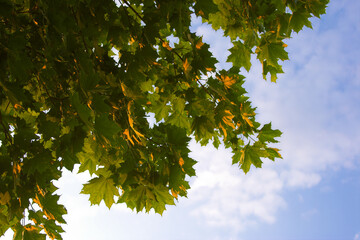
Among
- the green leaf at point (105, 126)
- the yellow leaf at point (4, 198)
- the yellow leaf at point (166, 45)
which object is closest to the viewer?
the green leaf at point (105, 126)

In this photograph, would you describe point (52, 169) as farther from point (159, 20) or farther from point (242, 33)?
point (242, 33)

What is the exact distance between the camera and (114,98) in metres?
2.30

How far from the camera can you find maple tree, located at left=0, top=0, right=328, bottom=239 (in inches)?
81.4

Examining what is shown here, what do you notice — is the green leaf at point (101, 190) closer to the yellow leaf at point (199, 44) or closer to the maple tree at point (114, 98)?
the maple tree at point (114, 98)

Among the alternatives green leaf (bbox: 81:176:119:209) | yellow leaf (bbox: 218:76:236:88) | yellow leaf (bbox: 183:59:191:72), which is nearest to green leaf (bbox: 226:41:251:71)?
yellow leaf (bbox: 218:76:236:88)

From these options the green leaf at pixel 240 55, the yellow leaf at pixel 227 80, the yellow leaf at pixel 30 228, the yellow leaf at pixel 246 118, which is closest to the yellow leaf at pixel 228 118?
the yellow leaf at pixel 246 118

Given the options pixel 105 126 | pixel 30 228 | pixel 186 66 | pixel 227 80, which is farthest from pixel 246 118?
pixel 30 228

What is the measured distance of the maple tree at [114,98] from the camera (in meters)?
2.07

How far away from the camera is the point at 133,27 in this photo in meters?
2.78

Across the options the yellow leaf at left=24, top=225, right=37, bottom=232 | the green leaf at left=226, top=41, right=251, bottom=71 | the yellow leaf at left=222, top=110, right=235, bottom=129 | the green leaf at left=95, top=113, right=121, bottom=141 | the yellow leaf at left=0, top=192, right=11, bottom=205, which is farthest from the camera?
the green leaf at left=226, top=41, right=251, bottom=71

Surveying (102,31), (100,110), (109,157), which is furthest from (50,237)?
(102,31)

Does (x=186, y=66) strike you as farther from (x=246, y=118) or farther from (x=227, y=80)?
(x=246, y=118)

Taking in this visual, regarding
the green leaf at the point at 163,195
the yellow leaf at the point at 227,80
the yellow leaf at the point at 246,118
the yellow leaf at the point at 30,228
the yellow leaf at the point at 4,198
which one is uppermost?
the yellow leaf at the point at 227,80

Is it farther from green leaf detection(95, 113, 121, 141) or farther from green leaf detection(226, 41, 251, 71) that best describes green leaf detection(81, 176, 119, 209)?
green leaf detection(226, 41, 251, 71)
